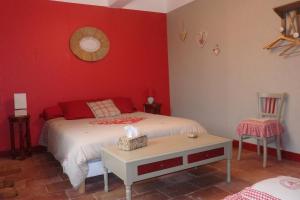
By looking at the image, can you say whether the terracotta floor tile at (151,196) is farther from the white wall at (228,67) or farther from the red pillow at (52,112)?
the red pillow at (52,112)

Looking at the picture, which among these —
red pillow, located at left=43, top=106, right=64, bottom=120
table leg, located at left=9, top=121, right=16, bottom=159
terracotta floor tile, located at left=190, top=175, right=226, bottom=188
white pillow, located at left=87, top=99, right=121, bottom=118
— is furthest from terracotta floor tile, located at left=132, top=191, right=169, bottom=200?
table leg, located at left=9, top=121, right=16, bottom=159

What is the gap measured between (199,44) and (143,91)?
4.58 ft

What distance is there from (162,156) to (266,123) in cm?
154

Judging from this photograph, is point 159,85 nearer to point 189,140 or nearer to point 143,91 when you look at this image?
point 143,91

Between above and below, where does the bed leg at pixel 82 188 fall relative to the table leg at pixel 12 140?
below

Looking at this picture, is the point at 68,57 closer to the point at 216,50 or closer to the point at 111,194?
the point at 216,50

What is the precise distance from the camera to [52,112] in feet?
13.3

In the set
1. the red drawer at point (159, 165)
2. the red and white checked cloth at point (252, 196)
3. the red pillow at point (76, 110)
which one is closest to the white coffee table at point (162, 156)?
the red drawer at point (159, 165)

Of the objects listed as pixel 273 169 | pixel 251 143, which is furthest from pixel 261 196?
pixel 251 143

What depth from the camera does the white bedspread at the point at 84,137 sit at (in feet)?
8.21

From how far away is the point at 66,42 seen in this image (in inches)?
172

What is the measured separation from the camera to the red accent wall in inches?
157

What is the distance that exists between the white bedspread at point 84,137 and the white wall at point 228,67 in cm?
112

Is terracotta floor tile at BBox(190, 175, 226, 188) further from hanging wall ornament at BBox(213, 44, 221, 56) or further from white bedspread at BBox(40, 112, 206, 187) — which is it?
hanging wall ornament at BBox(213, 44, 221, 56)
